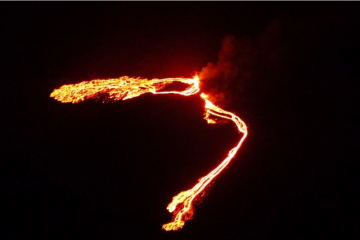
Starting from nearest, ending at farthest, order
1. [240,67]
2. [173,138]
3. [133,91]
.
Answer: [173,138], [133,91], [240,67]

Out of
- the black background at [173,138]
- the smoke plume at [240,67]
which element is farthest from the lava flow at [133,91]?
the smoke plume at [240,67]

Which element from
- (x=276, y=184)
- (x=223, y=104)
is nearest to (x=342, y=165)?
(x=276, y=184)

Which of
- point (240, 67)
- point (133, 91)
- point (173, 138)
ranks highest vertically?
point (240, 67)

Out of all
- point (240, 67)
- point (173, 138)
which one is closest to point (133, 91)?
point (173, 138)

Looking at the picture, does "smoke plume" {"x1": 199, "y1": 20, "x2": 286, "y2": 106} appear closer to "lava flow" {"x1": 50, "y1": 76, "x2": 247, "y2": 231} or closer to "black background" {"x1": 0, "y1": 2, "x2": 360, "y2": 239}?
Result: "black background" {"x1": 0, "y1": 2, "x2": 360, "y2": 239}

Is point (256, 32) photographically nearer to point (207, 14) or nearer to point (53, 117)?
point (207, 14)

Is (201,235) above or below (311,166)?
below

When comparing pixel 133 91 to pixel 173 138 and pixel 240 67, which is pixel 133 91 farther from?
pixel 240 67

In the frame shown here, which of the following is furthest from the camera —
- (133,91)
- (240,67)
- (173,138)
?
(240,67)
